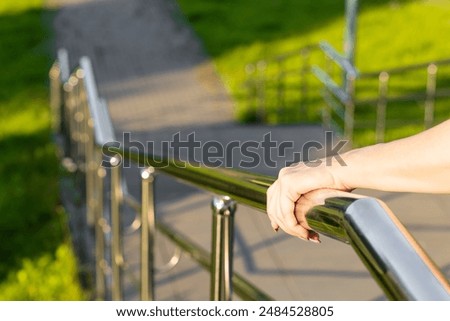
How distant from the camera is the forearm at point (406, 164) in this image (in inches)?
59.6

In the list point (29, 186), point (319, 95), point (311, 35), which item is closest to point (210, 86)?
point (319, 95)

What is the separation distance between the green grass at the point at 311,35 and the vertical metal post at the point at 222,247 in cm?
815

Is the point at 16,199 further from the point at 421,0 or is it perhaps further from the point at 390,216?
the point at 421,0

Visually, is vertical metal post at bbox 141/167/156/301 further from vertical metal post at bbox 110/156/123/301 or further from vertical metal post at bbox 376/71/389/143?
vertical metal post at bbox 376/71/389/143

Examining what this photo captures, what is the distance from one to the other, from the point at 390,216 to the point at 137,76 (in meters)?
11.8

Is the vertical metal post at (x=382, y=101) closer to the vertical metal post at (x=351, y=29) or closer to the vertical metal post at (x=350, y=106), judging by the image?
the vertical metal post at (x=350, y=106)

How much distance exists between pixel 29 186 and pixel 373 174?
26.0 feet

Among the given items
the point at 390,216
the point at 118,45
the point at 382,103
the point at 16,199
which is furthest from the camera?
the point at 118,45

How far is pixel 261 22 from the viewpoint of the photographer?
51.3 feet

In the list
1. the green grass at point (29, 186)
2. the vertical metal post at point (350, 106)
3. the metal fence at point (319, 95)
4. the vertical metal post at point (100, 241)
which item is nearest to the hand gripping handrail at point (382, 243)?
the vertical metal post at point (100, 241)

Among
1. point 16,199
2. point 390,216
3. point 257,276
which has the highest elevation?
point 390,216

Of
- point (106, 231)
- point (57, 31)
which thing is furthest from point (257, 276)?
point (57, 31)

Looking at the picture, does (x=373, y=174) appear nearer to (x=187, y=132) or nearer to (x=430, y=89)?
(x=430, y=89)

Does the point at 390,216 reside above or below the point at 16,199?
above
